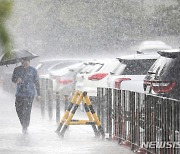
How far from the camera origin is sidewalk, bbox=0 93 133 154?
49.0ft

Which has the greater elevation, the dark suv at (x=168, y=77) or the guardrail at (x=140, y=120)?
the dark suv at (x=168, y=77)

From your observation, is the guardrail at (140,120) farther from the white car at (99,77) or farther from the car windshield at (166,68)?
the white car at (99,77)

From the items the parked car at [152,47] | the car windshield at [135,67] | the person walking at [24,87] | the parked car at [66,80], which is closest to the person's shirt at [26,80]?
the person walking at [24,87]

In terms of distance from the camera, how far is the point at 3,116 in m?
26.0

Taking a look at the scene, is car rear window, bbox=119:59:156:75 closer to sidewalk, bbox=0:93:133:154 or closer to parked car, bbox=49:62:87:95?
sidewalk, bbox=0:93:133:154

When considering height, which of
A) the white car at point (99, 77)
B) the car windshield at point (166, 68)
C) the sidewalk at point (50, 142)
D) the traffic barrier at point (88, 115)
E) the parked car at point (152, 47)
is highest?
the parked car at point (152, 47)

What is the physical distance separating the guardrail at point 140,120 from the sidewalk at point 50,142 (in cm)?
32

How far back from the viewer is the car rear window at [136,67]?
21.7 metres

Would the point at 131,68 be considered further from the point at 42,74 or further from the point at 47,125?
the point at 42,74

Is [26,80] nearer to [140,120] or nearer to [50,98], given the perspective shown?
[50,98]

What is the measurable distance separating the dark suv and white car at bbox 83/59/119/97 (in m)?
6.69

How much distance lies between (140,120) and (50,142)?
324cm

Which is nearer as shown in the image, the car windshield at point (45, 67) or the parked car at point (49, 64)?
the parked car at point (49, 64)

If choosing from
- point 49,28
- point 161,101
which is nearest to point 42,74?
point 161,101
